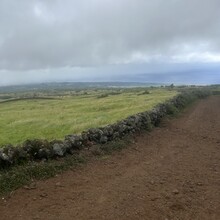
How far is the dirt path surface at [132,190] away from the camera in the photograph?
1088cm

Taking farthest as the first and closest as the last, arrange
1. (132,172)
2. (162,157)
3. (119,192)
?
(162,157)
(132,172)
(119,192)

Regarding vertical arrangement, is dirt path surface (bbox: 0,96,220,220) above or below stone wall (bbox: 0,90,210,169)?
below

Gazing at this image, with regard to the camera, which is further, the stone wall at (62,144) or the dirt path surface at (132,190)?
the stone wall at (62,144)

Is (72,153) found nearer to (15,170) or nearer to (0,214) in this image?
(15,170)

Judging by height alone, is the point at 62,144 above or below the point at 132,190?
above

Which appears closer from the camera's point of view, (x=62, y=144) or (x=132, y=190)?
(x=132, y=190)

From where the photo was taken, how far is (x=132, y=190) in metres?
12.8

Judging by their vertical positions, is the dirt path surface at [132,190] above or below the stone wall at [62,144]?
below

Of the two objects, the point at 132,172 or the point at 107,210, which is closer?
the point at 107,210

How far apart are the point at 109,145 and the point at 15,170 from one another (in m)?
6.32

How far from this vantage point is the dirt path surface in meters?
10.9

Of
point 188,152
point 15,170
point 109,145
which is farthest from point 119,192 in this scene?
point 188,152

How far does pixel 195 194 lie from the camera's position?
12648mm

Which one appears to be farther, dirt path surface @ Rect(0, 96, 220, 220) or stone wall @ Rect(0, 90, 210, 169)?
stone wall @ Rect(0, 90, 210, 169)
